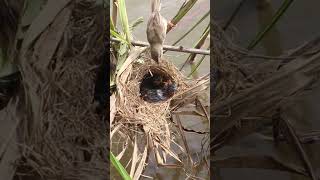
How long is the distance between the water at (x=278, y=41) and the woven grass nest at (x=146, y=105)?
0.44m

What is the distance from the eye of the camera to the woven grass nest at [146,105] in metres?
0.84

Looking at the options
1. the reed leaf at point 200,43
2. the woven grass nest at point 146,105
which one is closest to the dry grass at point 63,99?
the woven grass nest at point 146,105

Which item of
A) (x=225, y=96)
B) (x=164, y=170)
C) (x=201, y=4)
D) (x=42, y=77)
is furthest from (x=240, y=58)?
(x=201, y=4)

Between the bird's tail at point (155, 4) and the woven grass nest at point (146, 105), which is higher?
the bird's tail at point (155, 4)

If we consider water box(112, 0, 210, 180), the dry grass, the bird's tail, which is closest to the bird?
the bird's tail

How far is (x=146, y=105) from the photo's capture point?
2.99 feet

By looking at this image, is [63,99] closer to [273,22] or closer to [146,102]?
[273,22]

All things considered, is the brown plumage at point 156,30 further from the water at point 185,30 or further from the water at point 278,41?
the water at point 278,41

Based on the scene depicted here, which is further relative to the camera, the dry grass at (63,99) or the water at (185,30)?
the water at (185,30)

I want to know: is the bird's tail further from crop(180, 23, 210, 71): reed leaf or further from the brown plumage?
crop(180, 23, 210, 71): reed leaf

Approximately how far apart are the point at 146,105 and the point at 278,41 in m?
0.56

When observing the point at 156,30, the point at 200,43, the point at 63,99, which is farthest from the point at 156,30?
the point at 63,99

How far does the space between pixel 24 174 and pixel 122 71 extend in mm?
559

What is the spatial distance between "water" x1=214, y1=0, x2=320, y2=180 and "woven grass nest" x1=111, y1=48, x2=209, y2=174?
0.44 m
